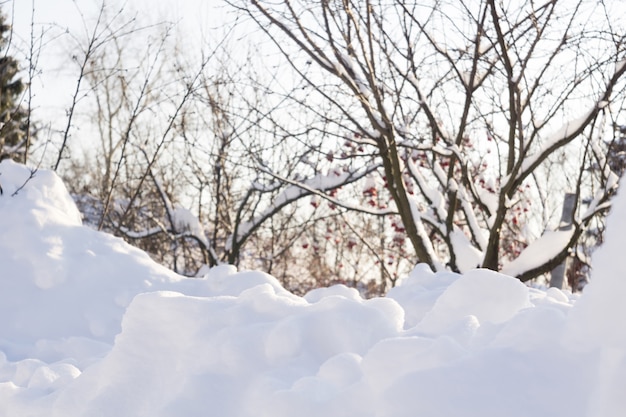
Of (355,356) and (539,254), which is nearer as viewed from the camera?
(355,356)

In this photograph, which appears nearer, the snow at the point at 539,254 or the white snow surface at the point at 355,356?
the white snow surface at the point at 355,356

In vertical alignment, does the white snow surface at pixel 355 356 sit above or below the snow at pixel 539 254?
below

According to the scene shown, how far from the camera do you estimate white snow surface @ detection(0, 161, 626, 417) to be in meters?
1.55

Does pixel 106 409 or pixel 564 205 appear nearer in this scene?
pixel 106 409

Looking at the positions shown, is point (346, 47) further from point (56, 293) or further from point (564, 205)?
point (56, 293)

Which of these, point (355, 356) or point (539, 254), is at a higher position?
point (539, 254)

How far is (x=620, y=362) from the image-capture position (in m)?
1.41

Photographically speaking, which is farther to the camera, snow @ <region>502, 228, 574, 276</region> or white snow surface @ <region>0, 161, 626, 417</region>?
snow @ <region>502, 228, 574, 276</region>

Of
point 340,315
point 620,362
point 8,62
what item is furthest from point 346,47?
point 620,362

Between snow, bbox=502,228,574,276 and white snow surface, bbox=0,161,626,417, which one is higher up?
snow, bbox=502,228,574,276

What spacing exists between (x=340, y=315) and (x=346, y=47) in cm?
405

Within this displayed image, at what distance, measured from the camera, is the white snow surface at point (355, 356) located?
1555 millimetres

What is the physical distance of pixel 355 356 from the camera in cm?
192

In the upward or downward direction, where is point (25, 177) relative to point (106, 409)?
upward
